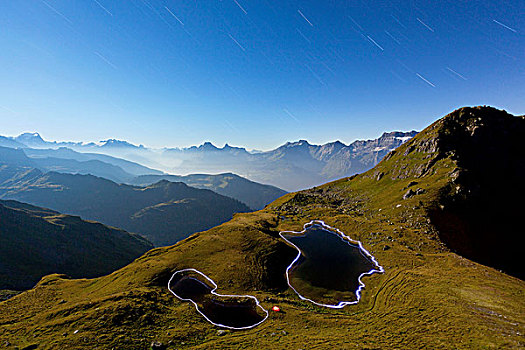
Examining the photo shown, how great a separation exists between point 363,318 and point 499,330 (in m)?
17.6

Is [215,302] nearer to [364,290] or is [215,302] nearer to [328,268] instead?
[328,268]

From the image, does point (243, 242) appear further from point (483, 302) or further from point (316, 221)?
point (483, 302)

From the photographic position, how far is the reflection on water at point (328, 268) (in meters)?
48.4

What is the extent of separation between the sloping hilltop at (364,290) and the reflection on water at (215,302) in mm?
1863

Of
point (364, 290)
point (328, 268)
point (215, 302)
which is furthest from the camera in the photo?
point (328, 268)

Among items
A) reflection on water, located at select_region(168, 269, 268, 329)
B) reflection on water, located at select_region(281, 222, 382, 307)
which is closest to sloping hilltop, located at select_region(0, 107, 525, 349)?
reflection on water, located at select_region(168, 269, 268, 329)

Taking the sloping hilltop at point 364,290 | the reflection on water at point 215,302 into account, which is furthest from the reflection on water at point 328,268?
the reflection on water at point 215,302

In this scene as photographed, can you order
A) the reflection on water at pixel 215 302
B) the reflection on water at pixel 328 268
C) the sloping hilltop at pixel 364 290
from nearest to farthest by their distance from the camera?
the sloping hilltop at pixel 364 290 < the reflection on water at pixel 215 302 < the reflection on water at pixel 328 268

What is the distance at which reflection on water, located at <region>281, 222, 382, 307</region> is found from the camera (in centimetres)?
4844

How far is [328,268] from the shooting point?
195 feet

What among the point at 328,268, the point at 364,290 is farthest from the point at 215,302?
the point at 364,290

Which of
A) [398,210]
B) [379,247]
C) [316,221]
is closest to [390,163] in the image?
[398,210]

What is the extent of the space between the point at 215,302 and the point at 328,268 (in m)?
31.7

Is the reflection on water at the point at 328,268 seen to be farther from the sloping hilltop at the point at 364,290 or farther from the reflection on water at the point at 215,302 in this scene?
the reflection on water at the point at 215,302
